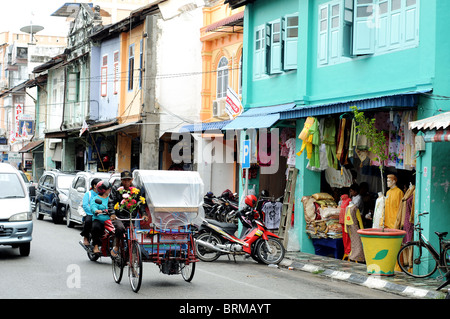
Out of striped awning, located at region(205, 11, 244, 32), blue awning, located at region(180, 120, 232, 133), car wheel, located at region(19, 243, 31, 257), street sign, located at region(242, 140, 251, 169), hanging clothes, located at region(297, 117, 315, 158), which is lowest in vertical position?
car wheel, located at region(19, 243, 31, 257)

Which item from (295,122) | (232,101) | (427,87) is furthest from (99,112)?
(427,87)

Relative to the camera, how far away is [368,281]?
39.8 feet

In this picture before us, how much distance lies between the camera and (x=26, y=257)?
13594mm

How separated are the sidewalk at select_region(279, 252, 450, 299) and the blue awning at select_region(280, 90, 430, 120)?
10.8 feet

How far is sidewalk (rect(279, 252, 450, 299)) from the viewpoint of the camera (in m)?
11.1

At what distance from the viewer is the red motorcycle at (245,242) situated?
14102 millimetres

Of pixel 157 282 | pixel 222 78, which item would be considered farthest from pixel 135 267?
pixel 222 78

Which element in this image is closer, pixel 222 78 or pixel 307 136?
pixel 307 136

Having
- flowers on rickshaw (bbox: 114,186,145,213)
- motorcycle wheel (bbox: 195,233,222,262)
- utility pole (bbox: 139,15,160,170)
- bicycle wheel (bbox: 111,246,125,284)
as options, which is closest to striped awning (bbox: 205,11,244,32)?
utility pole (bbox: 139,15,160,170)

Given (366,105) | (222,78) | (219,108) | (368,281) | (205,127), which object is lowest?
(368,281)

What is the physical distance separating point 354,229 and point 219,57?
12667 millimetres

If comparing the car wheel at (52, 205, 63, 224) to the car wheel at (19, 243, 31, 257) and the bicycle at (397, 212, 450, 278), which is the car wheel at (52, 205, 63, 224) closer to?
the car wheel at (19, 243, 31, 257)

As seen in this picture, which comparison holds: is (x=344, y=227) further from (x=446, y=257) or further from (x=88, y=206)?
(x=88, y=206)

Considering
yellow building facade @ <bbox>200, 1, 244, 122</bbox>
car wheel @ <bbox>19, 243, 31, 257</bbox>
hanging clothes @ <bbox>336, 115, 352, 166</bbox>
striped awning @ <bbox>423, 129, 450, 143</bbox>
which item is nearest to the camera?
striped awning @ <bbox>423, 129, 450, 143</bbox>
